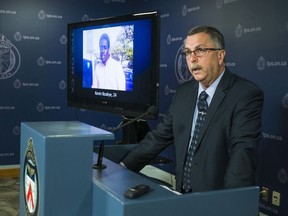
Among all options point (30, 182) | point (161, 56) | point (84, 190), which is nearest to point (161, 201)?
point (84, 190)

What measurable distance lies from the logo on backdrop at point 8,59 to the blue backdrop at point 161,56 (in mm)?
12

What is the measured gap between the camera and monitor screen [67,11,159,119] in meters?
2.66

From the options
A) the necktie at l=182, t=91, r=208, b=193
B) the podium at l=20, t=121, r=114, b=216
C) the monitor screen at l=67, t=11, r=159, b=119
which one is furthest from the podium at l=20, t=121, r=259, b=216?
the monitor screen at l=67, t=11, r=159, b=119

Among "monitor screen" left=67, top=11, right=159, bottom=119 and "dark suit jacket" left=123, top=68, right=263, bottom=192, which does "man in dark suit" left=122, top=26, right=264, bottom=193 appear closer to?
"dark suit jacket" left=123, top=68, right=263, bottom=192

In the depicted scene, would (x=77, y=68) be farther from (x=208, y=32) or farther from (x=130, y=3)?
(x=130, y=3)

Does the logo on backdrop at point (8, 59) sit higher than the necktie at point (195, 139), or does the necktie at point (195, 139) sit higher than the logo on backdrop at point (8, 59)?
the logo on backdrop at point (8, 59)

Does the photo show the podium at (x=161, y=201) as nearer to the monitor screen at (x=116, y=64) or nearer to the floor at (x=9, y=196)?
the monitor screen at (x=116, y=64)

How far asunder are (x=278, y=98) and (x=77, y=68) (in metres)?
1.67

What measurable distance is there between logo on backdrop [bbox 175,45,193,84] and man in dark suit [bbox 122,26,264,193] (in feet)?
7.74

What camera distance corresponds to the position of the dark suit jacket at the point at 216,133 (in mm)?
1779

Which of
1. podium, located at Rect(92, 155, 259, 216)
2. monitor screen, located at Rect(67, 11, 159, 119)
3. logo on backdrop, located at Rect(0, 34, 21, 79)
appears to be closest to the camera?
podium, located at Rect(92, 155, 259, 216)

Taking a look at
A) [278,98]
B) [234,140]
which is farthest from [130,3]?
[234,140]

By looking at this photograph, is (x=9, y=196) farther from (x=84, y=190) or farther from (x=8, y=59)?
(x=84, y=190)

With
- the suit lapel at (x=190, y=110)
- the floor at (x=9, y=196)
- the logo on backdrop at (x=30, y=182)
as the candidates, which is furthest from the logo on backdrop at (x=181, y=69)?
the logo on backdrop at (x=30, y=182)
